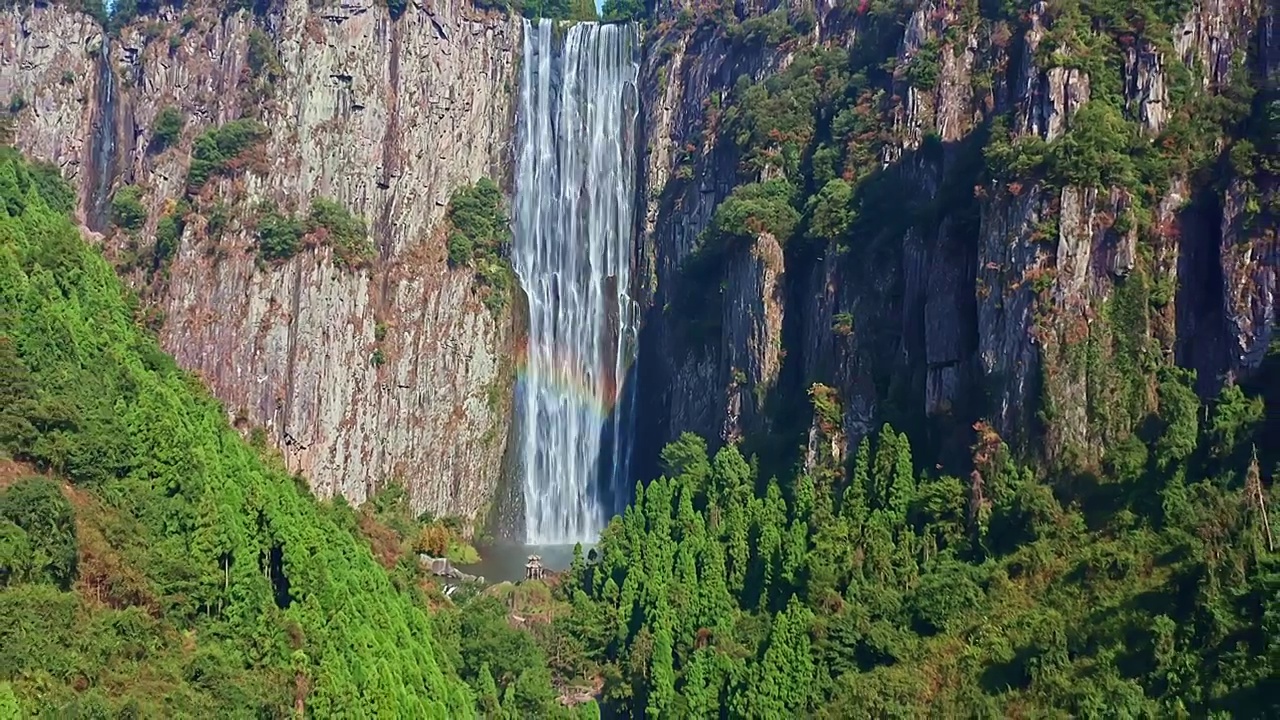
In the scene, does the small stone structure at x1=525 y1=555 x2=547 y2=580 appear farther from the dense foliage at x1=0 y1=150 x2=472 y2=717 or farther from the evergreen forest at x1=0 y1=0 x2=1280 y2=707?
the dense foliage at x1=0 y1=150 x2=472 y2=717

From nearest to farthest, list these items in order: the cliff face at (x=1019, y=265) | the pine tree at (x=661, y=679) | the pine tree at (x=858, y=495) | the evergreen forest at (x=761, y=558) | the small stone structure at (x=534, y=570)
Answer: the evergreen forest at (x=761, y=558), the pine tree at (x=661, y=679), the cliff face at (x=1019, y=265), the pine tree at (x=858, y=495), the small stone structure at (x=534, y=570)

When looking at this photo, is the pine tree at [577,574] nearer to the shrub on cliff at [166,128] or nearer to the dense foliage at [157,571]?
the dense foliage at [157,571]

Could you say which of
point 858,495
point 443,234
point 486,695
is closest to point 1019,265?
point 858,495

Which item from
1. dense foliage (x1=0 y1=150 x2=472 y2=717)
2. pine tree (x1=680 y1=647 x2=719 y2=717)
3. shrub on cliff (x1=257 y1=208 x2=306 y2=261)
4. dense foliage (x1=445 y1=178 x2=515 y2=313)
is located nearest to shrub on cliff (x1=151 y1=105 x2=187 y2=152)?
shrub on cliff (x1=257 y1=208 x2=306 y2=261)

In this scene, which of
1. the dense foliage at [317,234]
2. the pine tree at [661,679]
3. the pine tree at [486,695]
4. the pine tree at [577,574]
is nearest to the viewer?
the pine tree at [661,679]

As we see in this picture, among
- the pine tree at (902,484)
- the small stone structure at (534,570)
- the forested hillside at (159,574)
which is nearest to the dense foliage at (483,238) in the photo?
the small stone structure at (534,570)

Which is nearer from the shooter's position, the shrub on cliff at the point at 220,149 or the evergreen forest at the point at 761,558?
the evergreen forest at the point at 761,558
